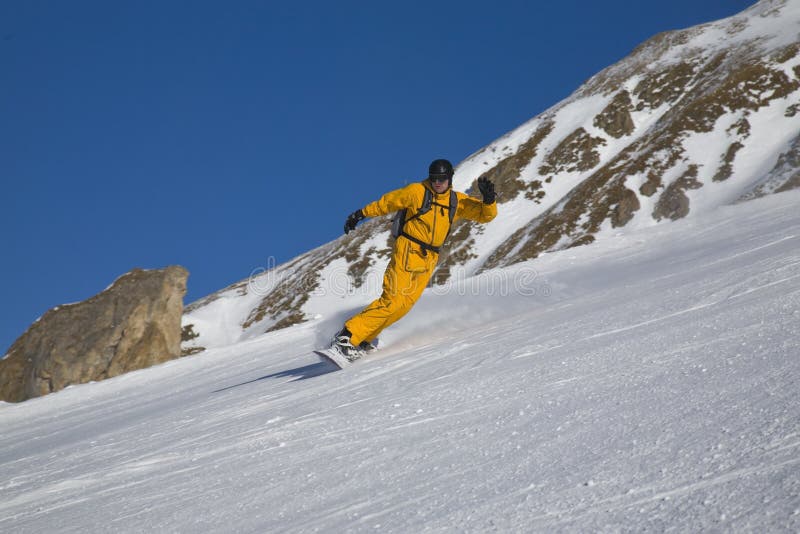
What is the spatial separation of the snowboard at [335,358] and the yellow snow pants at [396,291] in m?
0.40

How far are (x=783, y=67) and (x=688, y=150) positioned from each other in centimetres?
1375

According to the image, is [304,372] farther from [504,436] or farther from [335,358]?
[504,436]

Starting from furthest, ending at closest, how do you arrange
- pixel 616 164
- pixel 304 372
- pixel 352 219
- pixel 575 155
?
1. pixel 575 155
2. pixel 616 164
3. pixel 352 219
4. pixel 304 372

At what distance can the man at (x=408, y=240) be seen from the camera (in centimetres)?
779

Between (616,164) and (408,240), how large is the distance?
57214 mm

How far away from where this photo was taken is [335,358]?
746 centimetres

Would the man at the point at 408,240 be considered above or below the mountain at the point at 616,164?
below

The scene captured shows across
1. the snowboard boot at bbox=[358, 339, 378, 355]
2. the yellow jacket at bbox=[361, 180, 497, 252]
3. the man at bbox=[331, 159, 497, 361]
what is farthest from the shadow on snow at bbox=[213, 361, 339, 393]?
the yellow jacket at bbox=[361, 180, 497, 252]

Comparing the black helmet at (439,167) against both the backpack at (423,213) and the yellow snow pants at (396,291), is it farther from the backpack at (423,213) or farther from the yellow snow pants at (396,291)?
the yellow snow pants at (396,291)

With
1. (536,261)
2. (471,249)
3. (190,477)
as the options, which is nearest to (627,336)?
(190,477)

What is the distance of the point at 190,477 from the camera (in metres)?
3.75

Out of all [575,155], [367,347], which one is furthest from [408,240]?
[575,155]

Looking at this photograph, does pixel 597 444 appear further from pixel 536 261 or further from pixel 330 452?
pixel 536 261

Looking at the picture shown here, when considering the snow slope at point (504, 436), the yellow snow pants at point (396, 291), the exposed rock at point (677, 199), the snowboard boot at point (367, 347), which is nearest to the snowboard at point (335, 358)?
the snow slope at point (504, 436)
